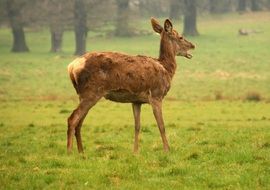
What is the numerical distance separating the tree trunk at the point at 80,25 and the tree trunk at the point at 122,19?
17.1 feet

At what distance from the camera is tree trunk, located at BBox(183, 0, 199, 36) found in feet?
211

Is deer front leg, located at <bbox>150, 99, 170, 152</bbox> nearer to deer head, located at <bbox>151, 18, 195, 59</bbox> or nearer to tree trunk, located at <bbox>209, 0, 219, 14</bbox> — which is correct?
deer head, located at <bbox>151, 18, 195, 59</bbox>

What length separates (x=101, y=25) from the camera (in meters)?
57.1

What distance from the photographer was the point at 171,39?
15.5 metres

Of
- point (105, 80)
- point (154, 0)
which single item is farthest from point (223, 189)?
point (154, 0)

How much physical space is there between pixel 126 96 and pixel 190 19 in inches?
2026

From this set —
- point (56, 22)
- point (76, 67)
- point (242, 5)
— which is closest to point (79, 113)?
point (76, 67)

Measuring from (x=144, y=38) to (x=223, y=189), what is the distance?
54.3 metres

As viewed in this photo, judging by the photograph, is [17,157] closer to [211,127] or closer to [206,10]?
[211,127]

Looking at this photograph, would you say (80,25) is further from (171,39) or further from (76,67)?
(76,67)

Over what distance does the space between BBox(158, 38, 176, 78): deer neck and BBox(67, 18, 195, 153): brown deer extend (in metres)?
0.31

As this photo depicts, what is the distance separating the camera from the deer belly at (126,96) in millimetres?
13977

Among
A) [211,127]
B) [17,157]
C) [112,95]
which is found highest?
[112,95]

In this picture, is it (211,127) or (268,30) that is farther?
(268,30)
